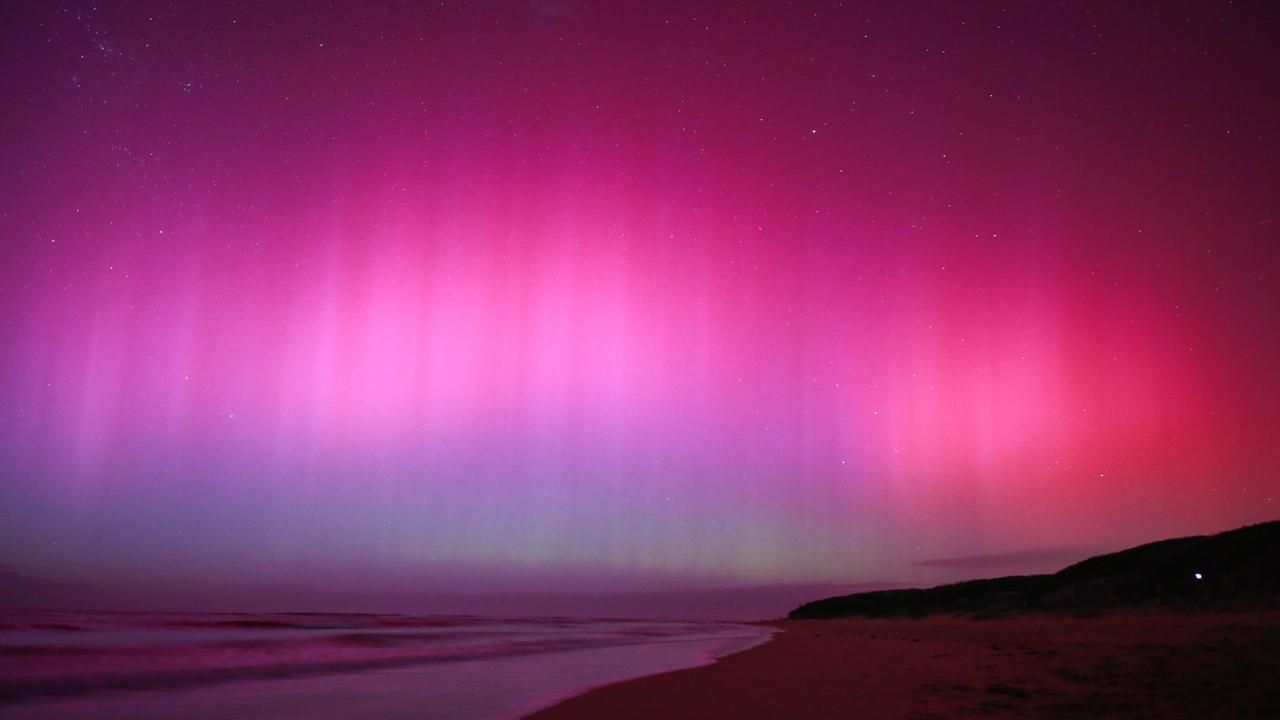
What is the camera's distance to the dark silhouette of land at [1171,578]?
49.9 m

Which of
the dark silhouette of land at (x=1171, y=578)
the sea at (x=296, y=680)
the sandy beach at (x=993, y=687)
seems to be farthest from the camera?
the dark silhouette of land at (x=1171, y=578)

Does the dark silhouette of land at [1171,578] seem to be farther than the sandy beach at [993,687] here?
Yes

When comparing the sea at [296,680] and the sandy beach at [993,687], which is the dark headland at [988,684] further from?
the sea at [296,680]

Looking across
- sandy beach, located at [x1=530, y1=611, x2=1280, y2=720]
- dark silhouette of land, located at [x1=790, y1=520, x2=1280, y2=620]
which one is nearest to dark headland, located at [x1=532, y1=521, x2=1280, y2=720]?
sandy beach, located at [x1=530, y1=611, x2=1280, y2=720]

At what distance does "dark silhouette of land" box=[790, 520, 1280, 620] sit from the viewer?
164ft

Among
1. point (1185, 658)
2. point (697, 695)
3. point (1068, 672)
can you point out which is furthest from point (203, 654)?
point (1185, 658)

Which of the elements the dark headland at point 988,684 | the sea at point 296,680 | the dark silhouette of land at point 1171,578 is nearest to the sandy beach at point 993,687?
the dark headland at point 988,684

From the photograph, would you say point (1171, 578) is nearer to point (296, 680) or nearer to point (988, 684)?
point (988, 684)

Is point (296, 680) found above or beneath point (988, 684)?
beneath

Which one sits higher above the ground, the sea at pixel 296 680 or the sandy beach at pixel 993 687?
the sandy beach at pixel 993 687

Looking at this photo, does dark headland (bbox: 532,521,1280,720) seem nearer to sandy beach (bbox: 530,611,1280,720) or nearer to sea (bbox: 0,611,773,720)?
sandy beach (bbox: 530,611,1280,720)

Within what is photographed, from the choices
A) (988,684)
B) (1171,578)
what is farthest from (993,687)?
(1171,578)

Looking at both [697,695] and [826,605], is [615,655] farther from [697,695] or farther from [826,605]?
[826,605]

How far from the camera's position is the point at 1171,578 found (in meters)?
59.1
